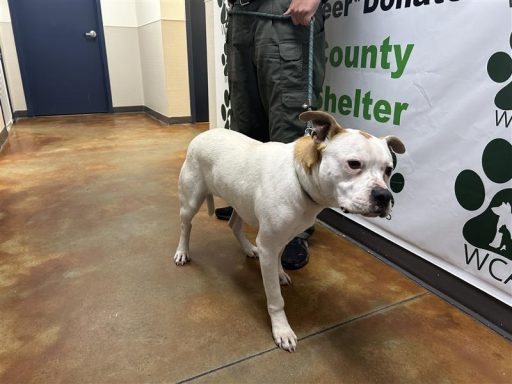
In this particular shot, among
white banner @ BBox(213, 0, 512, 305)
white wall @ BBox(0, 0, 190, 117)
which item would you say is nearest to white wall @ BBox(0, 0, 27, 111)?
white wall @ BBox(0, 0, 190, 117)

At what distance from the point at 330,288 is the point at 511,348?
2.22 ft

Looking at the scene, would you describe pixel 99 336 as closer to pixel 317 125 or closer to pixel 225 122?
pixel 317 125

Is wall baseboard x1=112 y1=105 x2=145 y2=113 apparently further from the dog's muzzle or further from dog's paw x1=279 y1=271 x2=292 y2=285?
the dog's muzzle

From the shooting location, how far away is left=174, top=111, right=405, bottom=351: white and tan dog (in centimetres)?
103

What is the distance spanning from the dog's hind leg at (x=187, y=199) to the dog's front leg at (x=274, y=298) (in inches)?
18.1

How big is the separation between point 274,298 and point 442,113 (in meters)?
0.98

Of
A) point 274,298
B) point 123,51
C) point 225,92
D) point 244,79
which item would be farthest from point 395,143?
point 123,51

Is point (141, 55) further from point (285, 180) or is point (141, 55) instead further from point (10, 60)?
Result: point (285, 180)

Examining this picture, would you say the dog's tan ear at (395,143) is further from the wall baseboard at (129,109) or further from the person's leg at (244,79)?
the wall baseboard at (129,109)

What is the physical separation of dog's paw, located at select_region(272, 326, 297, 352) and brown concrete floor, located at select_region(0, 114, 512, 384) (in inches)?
1.4

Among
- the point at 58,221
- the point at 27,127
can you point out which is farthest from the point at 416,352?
the point at 27,127

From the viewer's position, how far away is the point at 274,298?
133 cm

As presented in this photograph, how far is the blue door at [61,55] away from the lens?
5.70 m

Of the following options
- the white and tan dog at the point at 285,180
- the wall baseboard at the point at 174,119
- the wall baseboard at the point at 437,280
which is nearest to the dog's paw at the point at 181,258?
the white and tan dog at the point at 285,180
